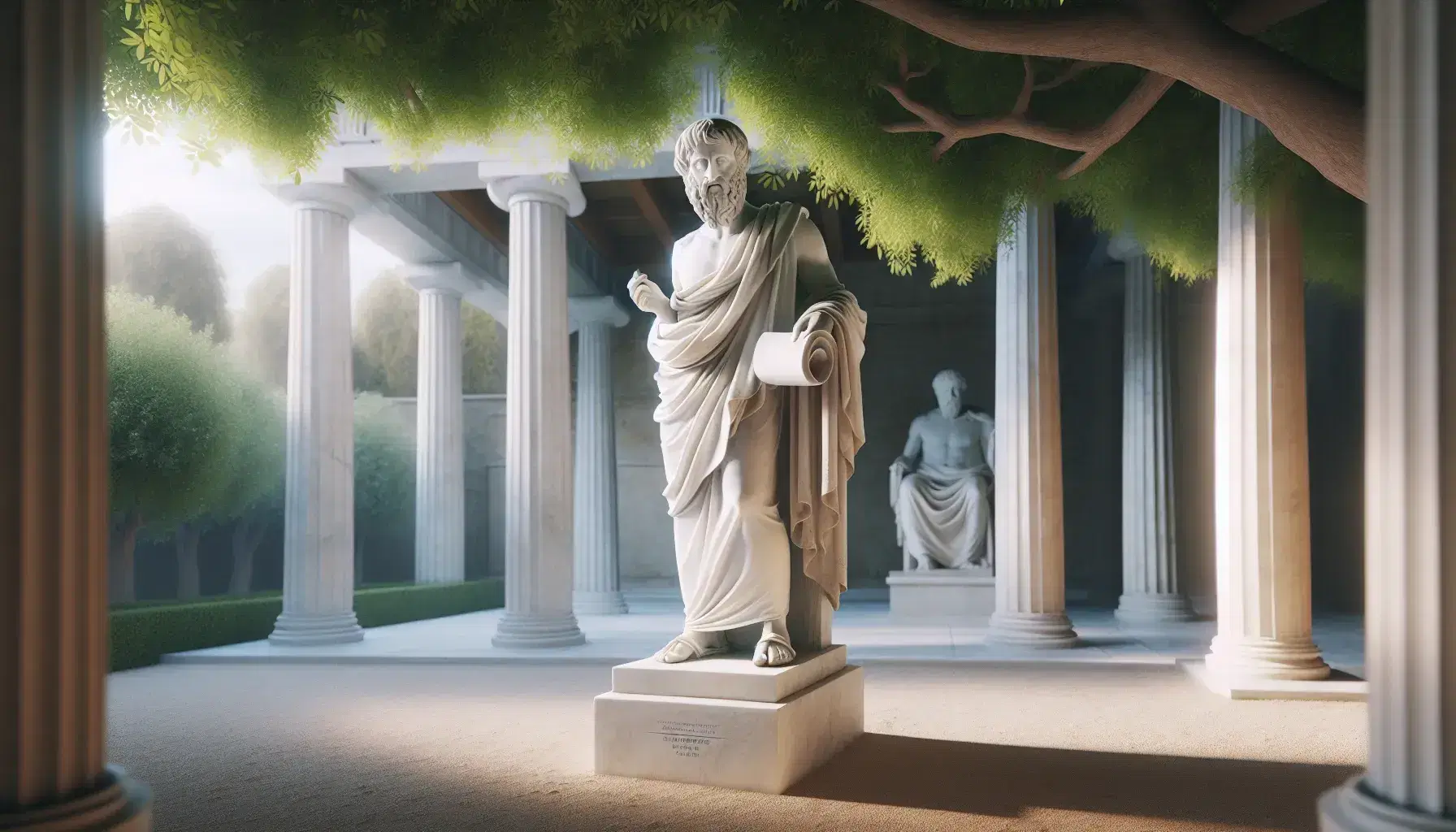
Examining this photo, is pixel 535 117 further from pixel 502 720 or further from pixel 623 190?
pixel 623 190

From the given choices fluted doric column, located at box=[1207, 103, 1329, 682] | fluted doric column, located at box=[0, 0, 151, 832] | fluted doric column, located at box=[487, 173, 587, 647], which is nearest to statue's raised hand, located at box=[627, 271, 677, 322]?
fluted doric column, located at box=[0, 0, 151, 832]

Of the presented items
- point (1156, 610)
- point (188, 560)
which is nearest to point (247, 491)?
point (188, 560)

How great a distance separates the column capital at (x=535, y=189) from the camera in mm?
11023

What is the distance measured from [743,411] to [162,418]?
1232cm

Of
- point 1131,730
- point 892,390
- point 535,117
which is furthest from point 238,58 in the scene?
point 892,390

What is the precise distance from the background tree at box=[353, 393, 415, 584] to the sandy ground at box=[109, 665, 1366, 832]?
50.9 ft

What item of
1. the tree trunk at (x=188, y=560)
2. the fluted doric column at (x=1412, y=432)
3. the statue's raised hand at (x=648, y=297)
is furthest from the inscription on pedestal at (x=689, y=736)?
the tree trunk at (x=188, y=560)

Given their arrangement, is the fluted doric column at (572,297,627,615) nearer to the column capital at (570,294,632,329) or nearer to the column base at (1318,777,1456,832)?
the column capital at (570,294,632,329)

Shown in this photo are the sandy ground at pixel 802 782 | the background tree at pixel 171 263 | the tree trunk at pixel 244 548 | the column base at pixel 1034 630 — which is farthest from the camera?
the background tree at pixel 171 263

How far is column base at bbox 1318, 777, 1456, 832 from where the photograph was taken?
247cm

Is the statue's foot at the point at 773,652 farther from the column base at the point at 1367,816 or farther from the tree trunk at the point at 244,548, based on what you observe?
the tree trunk at the point at 244,548

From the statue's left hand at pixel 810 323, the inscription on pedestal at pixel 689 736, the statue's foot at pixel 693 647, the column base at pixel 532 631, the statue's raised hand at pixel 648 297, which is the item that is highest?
the statue's raised hand at pixel 648 297

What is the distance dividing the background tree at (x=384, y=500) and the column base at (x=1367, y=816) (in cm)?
2294

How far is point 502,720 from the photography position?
6.69m
